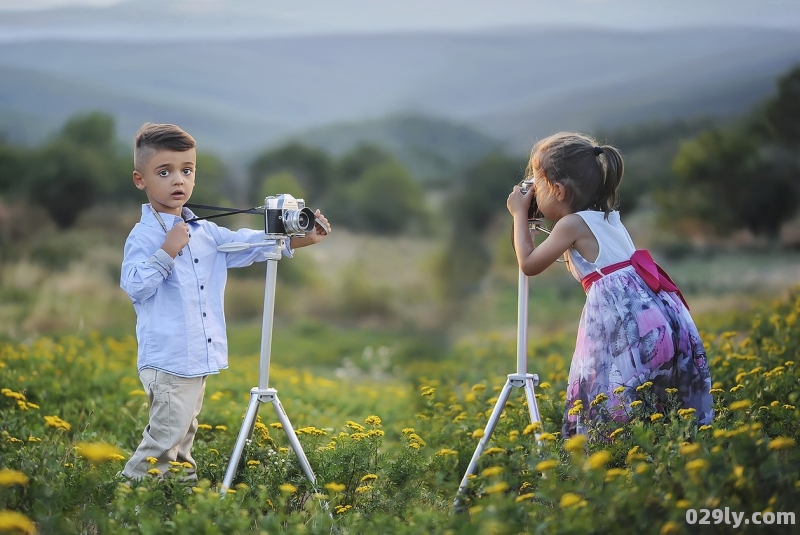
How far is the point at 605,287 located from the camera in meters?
3.52

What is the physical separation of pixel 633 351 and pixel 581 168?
76 centimetres

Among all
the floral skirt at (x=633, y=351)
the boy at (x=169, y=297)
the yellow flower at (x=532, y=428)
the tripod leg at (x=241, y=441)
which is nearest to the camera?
the yellow flower at (x=532, y=428)

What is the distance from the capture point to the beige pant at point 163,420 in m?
3.34

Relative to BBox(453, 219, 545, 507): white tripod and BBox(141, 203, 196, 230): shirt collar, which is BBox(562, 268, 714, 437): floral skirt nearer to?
BBox(453, 219, 545, 507): white tripod

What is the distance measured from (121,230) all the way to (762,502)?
927cm

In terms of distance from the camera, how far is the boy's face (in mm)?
3393

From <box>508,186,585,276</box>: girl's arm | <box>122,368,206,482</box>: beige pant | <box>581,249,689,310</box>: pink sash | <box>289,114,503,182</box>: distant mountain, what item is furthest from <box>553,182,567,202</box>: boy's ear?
<box>289,114,503,182</box>: distant mountain

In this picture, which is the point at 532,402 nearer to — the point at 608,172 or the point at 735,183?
the point at 608,172

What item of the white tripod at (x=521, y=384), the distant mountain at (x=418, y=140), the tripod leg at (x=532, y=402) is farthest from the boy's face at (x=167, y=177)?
the distant mountain at (x=418, y=140)

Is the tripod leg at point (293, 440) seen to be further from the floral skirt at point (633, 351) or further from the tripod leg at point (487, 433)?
the floral skirt at point (633, 351)

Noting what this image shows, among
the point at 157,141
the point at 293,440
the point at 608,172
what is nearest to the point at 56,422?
the point at 293,440

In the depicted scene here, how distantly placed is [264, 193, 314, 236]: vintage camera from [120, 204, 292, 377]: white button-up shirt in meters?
0.13

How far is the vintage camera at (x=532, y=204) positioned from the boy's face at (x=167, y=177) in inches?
51.4

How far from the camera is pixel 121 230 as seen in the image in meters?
10.6
